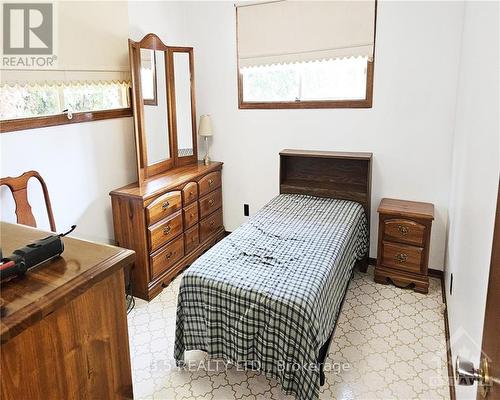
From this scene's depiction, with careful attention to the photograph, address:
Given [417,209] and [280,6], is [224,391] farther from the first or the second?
[280,6]


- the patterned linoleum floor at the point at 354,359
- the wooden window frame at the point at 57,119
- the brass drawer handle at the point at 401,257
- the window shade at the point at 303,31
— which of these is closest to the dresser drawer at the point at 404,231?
the brass drawer handle at the point at 401,257

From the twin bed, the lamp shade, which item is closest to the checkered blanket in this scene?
the twin bed

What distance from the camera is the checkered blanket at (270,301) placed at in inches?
69.5

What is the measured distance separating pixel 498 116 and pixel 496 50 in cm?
32

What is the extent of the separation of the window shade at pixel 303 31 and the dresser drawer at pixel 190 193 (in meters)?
1.23

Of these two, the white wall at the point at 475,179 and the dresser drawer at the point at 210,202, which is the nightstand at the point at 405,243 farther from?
the dresser drawer at the point at 210,202

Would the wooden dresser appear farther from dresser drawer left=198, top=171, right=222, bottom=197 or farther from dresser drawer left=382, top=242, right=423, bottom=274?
dresser drawer left=382, top=242, right=423, bottom=274

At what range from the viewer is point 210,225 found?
12.1 feet

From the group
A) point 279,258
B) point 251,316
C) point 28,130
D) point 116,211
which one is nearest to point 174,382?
point 251,316

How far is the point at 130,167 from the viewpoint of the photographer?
3189 mm

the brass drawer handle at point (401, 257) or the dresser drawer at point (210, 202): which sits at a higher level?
the dresser drawer at point (210, 202)

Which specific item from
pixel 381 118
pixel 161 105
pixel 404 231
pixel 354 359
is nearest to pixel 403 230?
pixel 404 231

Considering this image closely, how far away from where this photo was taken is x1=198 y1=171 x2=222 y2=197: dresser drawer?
3.46 m

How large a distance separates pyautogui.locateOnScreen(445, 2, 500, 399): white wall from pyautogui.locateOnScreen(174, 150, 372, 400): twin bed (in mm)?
641
